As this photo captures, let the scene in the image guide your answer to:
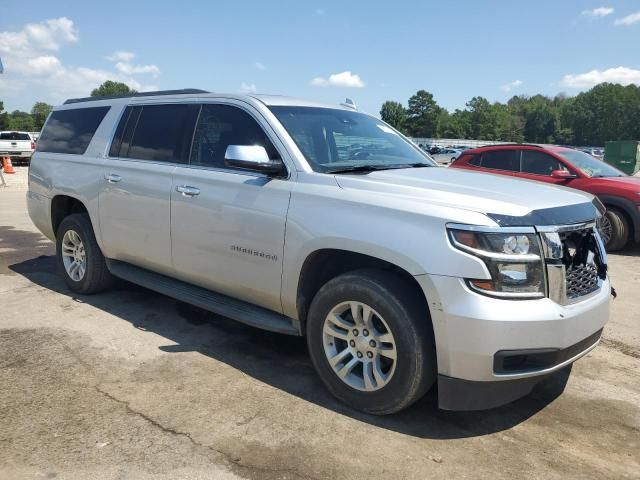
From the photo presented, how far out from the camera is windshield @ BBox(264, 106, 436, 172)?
3836mm

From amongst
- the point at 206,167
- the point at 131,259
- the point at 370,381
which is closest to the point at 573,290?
the point at 370,381

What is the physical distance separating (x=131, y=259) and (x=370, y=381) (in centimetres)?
273

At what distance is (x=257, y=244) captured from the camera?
3.71 meters

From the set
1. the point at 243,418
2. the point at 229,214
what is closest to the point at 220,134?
the point at 229,214

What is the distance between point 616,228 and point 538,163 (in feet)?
5.57

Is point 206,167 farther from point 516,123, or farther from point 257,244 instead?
point 516,123

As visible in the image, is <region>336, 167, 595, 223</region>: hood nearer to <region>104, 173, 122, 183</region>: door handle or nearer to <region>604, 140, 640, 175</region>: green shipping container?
<region>104, 173, 122, 183</region>: door handle

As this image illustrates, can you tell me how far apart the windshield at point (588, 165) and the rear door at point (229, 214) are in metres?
7.04

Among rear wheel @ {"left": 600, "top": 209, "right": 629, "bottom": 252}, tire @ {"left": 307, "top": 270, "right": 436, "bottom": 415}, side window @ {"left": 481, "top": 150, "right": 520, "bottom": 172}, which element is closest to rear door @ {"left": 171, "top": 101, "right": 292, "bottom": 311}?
tire @ {"left": 307, "top": 270, "right": 436, "bottom": 415}

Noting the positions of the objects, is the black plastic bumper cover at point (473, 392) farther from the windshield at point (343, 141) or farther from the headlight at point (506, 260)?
the windshield at point (343, 141)

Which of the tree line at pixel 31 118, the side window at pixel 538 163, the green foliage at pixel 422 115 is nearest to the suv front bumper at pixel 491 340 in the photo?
the side window at pixel 538 163

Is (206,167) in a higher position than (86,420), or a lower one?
higher

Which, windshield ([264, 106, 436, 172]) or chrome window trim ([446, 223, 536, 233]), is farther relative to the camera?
windshield ([264, 106, 436, 172])

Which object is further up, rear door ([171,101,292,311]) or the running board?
rear door ([171,101,292,311])
